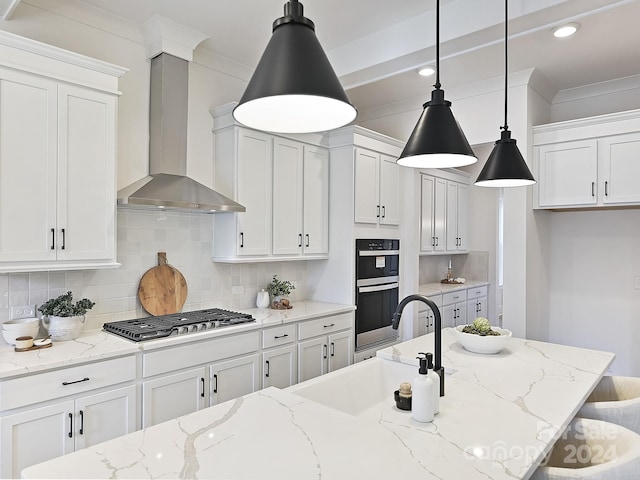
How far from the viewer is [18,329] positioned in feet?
7.57

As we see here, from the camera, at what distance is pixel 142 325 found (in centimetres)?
274

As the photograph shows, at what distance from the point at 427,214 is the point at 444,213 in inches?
17.8

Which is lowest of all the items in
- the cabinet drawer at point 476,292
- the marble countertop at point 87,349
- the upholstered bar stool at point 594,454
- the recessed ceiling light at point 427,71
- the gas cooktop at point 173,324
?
the upholstered bar stool at point 594,454

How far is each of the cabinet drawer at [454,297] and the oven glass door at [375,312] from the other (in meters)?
0.94

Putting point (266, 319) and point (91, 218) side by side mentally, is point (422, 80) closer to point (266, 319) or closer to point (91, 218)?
point (266, 319)

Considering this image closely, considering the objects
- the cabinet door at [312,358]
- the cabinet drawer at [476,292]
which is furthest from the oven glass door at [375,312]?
the cabinet drawer at [476,292]

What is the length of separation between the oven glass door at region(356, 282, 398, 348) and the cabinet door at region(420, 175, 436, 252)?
0.94m

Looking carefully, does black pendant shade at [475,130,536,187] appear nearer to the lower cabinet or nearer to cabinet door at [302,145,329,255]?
cabinet door at [302,145,329,255]

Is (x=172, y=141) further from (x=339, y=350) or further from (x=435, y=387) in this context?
(x=435, y=387)

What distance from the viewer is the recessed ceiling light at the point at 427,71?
11.7 ft

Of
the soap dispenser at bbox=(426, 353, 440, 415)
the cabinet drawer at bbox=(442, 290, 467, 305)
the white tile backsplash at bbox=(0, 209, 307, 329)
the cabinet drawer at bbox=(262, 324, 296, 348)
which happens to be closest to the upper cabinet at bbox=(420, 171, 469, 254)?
the cabinet drawer at bbox=(442, 290, 467, 305)

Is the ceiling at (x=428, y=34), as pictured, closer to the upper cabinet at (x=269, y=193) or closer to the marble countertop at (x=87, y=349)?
the upper cabinet at (x=269, y=193)

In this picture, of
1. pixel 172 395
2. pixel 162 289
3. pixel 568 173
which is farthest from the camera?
pixel 568 173

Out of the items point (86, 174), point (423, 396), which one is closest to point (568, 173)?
point (423, 396)
